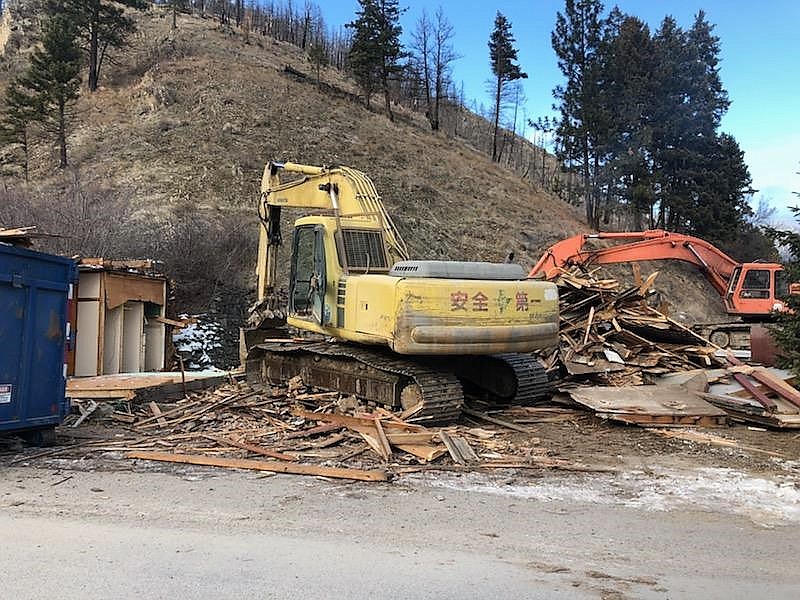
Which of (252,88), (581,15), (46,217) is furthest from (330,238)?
(581,15)

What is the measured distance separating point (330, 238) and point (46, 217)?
12853mm

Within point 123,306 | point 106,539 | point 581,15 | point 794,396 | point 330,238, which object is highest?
point 581,15

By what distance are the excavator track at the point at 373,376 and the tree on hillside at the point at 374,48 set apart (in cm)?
3656

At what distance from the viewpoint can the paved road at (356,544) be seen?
13.6ft

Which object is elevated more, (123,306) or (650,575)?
(123,306)

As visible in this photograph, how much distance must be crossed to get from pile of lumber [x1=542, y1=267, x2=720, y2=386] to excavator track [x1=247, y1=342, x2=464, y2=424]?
3.52 m

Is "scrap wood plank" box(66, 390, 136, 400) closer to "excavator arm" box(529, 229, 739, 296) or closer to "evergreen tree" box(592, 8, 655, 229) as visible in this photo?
"excavator arm" box(529, 229, 739, 296)

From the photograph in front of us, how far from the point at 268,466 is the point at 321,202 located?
5283 millimetres

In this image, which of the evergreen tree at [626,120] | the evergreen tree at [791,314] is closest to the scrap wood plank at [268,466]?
the evergreen tree at [791,314]

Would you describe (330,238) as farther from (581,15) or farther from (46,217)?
(581,15)

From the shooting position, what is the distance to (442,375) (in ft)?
30.3

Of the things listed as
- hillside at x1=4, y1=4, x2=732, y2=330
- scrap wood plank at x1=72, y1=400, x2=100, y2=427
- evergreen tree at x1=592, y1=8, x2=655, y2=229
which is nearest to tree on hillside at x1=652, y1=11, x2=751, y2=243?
evergreen tree at x1=592, y1=8, x2=655, y2=229

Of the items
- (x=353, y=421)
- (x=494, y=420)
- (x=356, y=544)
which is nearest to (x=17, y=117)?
(x=353, y=421)

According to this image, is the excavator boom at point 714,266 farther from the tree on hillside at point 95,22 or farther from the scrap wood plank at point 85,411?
the tree on hillside at point 95,22
